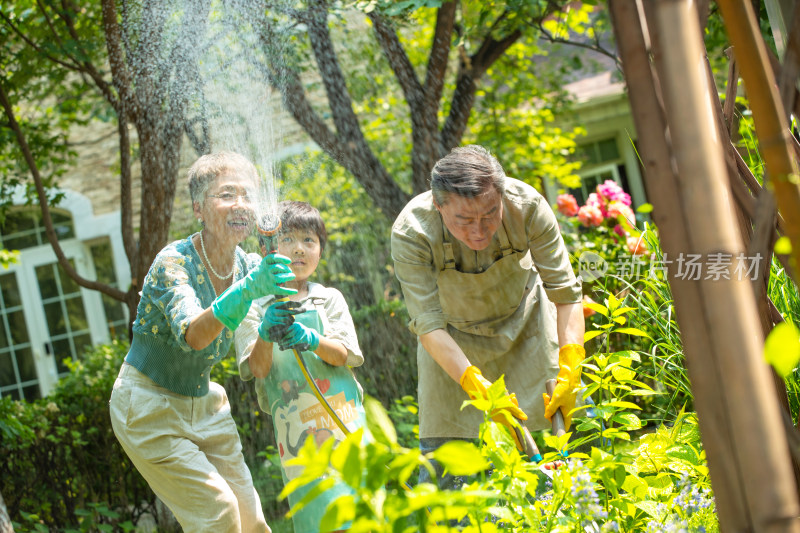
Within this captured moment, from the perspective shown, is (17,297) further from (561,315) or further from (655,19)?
(655,19)

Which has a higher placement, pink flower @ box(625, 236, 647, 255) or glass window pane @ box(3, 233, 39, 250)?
glass window pane @ box(3, 233, 39, 250)

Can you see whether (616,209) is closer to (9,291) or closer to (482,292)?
(482,292)

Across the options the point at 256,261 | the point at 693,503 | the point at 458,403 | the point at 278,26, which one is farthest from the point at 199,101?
the point at 693,503

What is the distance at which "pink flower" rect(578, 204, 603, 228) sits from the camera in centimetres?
487

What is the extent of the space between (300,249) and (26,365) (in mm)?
7267

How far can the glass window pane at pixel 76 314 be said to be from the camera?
8867 millimetres

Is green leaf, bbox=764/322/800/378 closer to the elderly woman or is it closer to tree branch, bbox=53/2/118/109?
the elderly woman

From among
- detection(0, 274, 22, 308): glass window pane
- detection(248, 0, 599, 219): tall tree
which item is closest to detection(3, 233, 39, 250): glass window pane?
detection(0, 274, 22, 308): glass window pane

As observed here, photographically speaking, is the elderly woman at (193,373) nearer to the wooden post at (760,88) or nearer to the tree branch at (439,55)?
the wooden post at (760,88)

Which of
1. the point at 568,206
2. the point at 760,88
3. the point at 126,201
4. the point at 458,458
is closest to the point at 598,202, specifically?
the point at 568,206

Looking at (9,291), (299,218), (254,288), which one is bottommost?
(254,288)

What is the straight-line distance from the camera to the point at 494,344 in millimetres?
2838

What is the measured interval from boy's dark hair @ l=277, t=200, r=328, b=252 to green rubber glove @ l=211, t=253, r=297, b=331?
2.13 feet

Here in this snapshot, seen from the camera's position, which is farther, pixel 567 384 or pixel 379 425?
pixel 567 384
